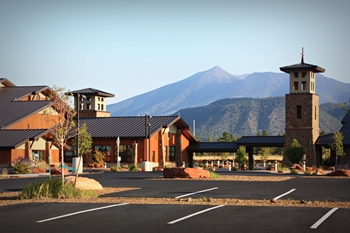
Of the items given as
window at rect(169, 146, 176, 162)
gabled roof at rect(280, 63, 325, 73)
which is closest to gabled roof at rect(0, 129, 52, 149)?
window at rect(169, 146, 176, 162)

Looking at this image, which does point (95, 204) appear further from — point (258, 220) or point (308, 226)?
point (308, 226)

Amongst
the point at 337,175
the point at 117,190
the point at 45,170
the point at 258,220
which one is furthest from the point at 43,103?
the point at 258,220

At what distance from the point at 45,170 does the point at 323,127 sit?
496 feet

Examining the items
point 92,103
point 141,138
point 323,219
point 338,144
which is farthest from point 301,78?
point 323,219

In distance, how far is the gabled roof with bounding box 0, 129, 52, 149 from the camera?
4769 centimetres

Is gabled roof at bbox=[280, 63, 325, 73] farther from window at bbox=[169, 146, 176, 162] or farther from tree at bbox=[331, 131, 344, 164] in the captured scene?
window at bbox=[169, 146, 176, 162]

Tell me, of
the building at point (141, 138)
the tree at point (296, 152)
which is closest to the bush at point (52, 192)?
the building at point (141, 138)

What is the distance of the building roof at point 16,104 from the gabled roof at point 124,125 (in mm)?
6381

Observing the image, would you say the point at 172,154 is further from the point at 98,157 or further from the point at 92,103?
the point at 92,103

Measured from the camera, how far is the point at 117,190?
23625 mm

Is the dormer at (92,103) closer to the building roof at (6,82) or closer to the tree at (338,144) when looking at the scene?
the building roof at (6,82)

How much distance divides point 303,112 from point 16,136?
27433 millimetres

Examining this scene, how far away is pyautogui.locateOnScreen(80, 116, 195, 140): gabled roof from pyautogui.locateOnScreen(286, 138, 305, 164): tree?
489 inches

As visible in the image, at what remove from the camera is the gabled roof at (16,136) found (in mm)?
47688
